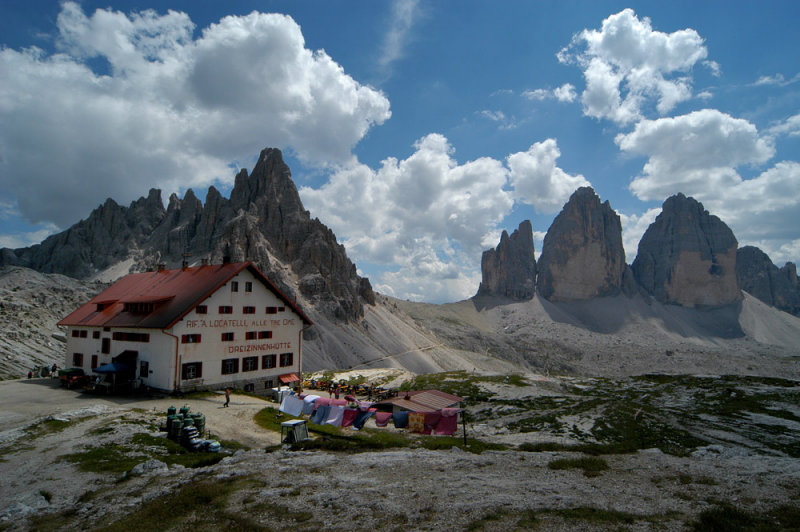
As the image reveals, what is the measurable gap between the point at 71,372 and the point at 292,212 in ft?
344

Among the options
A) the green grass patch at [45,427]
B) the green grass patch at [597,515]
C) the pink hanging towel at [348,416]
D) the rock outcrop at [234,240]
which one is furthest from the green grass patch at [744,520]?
the rock outcrop at [234,240]

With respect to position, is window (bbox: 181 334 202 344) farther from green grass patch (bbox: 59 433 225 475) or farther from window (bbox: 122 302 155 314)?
green grass patch (bbox: 59 433 225 475)

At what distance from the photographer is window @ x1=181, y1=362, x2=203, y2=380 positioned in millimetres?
36669

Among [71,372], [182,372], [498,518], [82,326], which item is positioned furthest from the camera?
[82,326]

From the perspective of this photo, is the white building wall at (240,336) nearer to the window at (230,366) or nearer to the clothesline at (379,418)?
the window at (230,366)

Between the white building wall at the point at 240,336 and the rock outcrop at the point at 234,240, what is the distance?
237ft

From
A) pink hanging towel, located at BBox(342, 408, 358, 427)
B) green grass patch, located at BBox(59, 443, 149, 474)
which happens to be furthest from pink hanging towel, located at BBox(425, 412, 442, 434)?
green grass patch, located at BBox(59, 443, 149, 474)

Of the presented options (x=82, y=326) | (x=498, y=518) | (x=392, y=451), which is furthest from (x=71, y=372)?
(x=498, y=518)

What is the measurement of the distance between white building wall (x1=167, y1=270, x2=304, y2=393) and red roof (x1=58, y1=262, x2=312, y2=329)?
88 centimetres

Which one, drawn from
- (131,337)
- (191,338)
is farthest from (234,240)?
(191,338)

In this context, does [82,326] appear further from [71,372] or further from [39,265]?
[39,265]

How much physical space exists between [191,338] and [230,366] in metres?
4.83

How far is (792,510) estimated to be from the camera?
12.6 meters

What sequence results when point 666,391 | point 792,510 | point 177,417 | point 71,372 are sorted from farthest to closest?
point 666,391 → point 71,372 → point 177,417 → point 792,510
